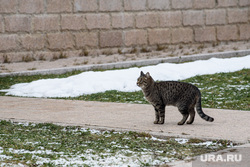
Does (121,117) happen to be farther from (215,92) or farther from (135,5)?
(135,5)

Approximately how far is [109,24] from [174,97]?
347 inches

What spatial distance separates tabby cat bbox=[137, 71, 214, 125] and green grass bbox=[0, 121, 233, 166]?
0.99m

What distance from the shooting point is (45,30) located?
15375mm

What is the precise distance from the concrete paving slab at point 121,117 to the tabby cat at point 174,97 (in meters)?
0.15

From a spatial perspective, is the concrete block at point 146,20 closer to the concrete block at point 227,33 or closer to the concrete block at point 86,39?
the concrete block at point 86,39

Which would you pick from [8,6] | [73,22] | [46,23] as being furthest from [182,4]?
[8,6]

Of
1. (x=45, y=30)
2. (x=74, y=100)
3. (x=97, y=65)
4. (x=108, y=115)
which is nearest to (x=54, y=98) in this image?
(x=74, y=100)

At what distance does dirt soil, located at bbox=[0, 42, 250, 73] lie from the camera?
14.7 meters

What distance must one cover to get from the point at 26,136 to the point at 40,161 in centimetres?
142

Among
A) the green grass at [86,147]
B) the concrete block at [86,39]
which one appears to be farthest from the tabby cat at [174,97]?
the concrete block at [86,39]

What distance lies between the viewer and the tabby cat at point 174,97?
25.7 ft

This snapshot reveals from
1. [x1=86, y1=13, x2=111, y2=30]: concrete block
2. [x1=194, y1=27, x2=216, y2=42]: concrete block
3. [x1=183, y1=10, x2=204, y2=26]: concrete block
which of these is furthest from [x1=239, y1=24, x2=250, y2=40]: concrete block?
[x1=86, y1=13, x2=111, y2=30]: concrete block

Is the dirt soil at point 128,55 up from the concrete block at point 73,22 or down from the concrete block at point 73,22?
down

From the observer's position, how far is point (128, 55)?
16.5 meters
